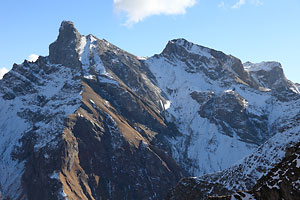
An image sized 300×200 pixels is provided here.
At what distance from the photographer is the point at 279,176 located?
5256 cm

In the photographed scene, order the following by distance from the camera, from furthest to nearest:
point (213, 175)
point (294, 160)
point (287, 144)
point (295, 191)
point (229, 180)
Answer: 1. point (213, 175)
2. point (229, 180)
3. point (287, 144)
4. point (294, 160)
5. point (295, 191)

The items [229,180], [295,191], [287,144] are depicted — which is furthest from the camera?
[229,180]

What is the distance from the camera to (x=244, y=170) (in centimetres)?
14962

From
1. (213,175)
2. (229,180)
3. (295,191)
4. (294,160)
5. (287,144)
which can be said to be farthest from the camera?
(213,175)

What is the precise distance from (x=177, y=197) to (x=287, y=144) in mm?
44908

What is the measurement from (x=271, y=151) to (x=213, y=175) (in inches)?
1053

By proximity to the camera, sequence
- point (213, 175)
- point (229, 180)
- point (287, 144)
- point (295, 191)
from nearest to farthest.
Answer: point (295, 191) < point (287, 144) < point (229, 180) < point (213, 175)

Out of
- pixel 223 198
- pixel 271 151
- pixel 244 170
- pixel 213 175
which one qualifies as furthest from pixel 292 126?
pixel 223 198

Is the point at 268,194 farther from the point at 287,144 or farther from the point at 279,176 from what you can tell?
the point at 287,144

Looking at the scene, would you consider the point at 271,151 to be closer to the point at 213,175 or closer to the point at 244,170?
the point at 244,170

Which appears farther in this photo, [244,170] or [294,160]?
[244,170]

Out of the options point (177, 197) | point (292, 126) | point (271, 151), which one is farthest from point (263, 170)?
point (177, 197)

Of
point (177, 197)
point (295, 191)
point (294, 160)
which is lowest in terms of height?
point (295, 191)

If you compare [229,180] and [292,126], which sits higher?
[292,126]
